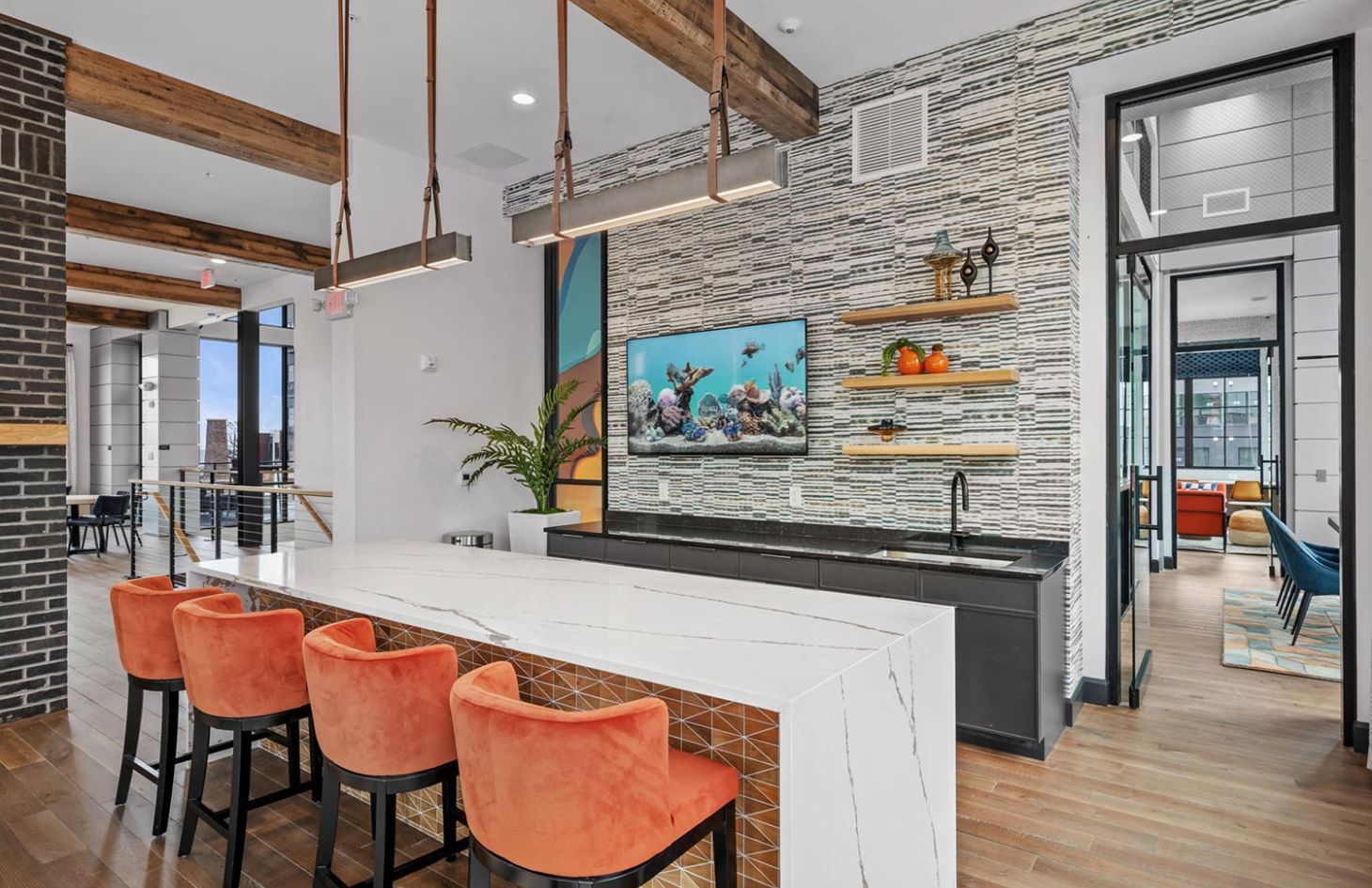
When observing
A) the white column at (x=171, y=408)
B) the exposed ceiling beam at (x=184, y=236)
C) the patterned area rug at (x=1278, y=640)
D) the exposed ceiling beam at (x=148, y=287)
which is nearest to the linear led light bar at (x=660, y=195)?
the patterned area rug at (x=1278, y=640)

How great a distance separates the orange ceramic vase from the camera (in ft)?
12.8

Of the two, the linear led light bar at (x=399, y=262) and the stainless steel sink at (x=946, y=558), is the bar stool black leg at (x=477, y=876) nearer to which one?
the linear led light bar at (x=399, y=262)

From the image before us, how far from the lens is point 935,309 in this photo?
3.80 m

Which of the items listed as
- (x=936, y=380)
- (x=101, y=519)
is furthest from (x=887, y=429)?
(x=101, y=519)

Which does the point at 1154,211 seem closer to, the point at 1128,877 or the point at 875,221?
the point at 875,221

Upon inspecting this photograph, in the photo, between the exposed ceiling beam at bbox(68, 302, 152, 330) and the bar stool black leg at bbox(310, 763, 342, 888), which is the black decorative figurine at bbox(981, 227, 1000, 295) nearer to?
the bar stool black leg at bbox(310, 763, 342, 888)

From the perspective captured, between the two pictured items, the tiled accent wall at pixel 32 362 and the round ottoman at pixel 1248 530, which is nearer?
the tiled accent wall at pixel 32 362

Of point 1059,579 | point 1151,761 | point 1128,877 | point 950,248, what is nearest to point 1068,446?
point 1059,579

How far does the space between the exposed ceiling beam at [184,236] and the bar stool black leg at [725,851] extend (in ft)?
23.9

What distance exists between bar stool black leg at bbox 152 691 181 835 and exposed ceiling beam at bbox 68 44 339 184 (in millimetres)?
3221

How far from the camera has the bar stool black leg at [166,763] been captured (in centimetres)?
264

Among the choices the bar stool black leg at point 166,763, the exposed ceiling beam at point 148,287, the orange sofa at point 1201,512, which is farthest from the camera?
the orange sofa at point 1201,512

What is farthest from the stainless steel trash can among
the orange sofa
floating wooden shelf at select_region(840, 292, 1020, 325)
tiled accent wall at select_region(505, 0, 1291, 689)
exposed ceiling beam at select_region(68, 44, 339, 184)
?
the orange sofa

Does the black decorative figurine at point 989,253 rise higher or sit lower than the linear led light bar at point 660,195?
higher
